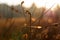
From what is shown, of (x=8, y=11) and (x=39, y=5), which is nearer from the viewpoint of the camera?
(x=8, y=11)

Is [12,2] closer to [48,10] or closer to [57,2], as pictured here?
[48,10]

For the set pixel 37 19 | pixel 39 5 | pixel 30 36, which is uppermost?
pixel 39 5

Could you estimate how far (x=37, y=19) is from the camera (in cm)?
140

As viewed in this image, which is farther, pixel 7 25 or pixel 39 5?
pixel 39 5

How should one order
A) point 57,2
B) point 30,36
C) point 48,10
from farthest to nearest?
point 57,2, point 48,10, point 30,36

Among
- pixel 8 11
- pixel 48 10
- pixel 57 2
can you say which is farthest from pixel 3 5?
pixel 57 2

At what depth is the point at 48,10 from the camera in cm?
139

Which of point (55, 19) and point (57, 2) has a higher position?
point (57, 2)

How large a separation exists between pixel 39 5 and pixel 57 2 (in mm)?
154

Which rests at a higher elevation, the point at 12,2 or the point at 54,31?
the point at 12,2

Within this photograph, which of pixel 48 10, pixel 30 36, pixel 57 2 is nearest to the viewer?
pixel 30 36

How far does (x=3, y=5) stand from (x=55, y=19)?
1.51ft

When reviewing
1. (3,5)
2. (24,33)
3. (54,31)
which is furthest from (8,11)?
(54,31)

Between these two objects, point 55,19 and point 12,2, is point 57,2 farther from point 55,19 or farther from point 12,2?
point 12,2
